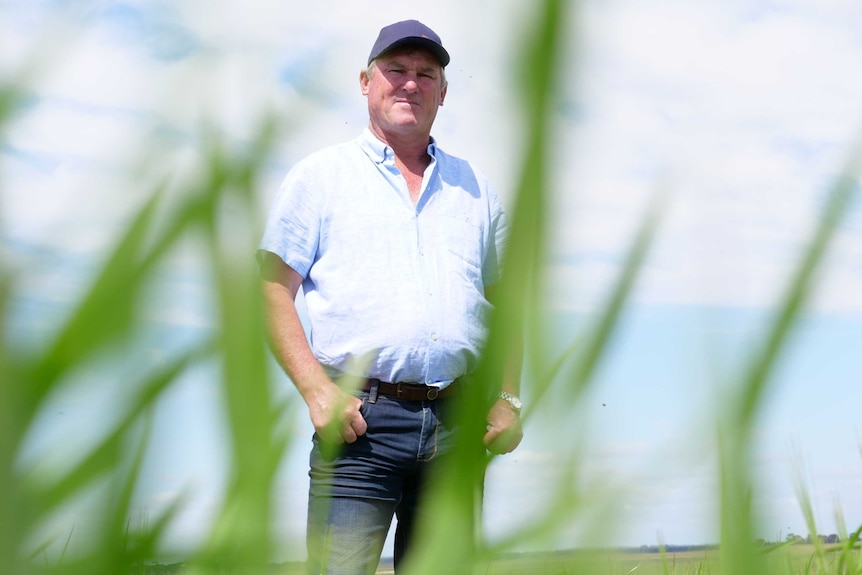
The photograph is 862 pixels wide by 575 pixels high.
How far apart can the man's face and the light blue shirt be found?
114mm

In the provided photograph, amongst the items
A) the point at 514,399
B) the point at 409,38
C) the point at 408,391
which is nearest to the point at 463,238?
the point at 408,391

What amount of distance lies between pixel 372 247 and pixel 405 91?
498 millimetres

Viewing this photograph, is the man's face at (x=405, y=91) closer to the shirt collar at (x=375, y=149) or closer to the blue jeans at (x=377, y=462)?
the shirt collar at (x=375, y=149)

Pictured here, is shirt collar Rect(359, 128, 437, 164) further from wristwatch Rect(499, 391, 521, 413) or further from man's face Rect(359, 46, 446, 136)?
wristwatch Rect(499, 391, 521, 413)

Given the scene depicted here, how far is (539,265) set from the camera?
5.0 inches

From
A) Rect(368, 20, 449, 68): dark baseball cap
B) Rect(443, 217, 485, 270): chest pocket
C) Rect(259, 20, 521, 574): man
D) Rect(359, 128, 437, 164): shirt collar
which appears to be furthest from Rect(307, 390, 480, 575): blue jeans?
Rect(368, 20, 449, 68): dark baseball cap

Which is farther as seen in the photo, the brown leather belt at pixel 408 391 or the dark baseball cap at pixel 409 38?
the dark baseball cap at pixel 409 38

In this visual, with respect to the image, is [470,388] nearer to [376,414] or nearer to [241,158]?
[241,158]

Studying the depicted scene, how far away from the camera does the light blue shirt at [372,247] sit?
204 cm

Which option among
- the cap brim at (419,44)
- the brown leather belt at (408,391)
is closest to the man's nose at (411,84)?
the cap brim at (419,44)

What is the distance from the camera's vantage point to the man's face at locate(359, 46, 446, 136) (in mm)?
2475

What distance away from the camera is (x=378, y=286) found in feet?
6.82

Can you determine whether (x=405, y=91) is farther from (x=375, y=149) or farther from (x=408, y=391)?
(x=408, y=391)

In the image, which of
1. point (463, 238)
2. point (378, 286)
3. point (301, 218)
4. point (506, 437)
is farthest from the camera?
point (301, 218)
